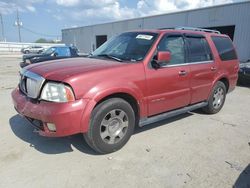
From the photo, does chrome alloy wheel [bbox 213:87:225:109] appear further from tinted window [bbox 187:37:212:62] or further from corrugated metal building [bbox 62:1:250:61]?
corrugated metal building [bbox 62:1:250:61]

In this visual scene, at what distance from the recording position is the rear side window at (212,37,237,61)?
5.43 meters

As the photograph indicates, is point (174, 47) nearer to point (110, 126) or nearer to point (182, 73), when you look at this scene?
point (182, 73)

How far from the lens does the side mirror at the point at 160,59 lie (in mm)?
3748

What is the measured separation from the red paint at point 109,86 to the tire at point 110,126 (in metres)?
0.15

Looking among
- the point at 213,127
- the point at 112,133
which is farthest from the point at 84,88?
the point at 213,127

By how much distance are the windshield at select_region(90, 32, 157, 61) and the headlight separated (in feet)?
4.15

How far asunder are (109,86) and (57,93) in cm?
71

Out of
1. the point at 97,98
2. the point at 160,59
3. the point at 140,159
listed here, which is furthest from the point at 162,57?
the point at 140,159

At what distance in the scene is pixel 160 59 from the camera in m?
3.77

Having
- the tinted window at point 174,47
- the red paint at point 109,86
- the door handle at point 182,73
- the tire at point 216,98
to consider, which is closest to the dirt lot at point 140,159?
the red paint at point 109,86

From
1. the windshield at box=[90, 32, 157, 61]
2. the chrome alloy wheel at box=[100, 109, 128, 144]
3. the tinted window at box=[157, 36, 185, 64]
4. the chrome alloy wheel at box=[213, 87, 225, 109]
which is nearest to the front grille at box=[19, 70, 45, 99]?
the chrome alloy wheel at box=[100, 109, 128, 144]

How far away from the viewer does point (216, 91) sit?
18.0 feet

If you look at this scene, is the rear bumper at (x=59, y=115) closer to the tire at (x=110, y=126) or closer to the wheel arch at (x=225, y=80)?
the tire at (x=110, y=126)

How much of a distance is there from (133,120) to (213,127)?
6.56ft
